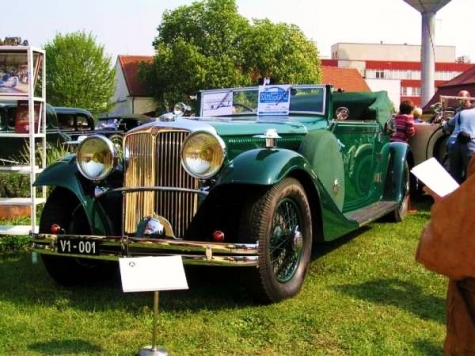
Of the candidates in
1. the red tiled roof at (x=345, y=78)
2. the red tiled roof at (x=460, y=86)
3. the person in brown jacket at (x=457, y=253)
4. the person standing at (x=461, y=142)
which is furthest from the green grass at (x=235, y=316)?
the red tiled roof at (x=345, y=78)

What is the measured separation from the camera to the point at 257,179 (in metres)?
4.05

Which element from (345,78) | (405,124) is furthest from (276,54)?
(405,124)

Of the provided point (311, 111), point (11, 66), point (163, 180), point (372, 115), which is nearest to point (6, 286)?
point (163, 180)

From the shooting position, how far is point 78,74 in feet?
125

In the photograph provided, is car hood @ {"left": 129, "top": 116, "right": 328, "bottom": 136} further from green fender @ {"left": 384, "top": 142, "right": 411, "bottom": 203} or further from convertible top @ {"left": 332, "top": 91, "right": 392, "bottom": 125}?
green fender @ {"left": 384, "top": 142, "right": 411, "bottom": 203}

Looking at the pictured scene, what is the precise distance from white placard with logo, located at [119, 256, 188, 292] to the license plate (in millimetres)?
877

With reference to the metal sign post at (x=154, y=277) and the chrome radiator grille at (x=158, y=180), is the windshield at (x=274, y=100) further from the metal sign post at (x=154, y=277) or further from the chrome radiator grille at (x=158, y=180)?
the metal sign post at (x=154, y=277)

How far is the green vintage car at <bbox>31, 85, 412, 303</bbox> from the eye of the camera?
13.5ft

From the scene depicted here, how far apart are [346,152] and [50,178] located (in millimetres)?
2793

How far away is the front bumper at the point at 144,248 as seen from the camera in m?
3.93

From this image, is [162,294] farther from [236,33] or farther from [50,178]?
[236,33]

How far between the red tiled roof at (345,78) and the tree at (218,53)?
15.7 meters

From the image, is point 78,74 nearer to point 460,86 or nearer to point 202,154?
point 460,86

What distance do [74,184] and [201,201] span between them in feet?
3.43
